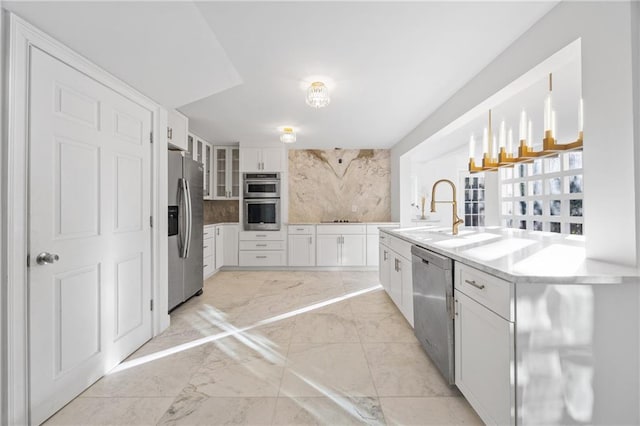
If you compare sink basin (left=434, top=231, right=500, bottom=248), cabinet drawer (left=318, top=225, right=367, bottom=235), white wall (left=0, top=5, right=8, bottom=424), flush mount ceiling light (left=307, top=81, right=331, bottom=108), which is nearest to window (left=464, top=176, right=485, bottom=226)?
cabinet drawer (left=318, top=225, right=367, bottom=235)

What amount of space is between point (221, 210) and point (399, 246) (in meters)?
4.05

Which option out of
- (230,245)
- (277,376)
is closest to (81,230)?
(277,376)

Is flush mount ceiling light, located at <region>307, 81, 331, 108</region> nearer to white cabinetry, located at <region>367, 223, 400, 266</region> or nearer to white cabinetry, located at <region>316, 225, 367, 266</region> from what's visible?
white cabinetry, located at <region>316, 225, 367, 266</region>

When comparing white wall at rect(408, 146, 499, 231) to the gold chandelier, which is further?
white wall at rect(408, 146, 499, 231)

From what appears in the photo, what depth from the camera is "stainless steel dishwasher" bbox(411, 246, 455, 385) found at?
5.84 ft

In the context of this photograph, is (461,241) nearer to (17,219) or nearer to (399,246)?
(399,246)

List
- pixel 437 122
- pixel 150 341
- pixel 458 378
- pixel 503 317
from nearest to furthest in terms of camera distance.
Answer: pixel 503 317
pixel 458 378
pixel 150 341
pixel 437 122

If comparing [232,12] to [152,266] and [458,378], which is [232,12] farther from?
[458,378]

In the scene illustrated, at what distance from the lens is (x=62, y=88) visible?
175cm

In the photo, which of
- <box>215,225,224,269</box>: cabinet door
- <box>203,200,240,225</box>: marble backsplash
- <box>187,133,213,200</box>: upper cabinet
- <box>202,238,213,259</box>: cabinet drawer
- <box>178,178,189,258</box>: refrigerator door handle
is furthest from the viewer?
<box>203,200,240,225</box>: marble backsplash

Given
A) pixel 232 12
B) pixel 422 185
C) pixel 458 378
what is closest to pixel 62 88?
pixel 232 12

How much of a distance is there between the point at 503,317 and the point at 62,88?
2609 millimetres

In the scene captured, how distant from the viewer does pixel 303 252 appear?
5.46 m

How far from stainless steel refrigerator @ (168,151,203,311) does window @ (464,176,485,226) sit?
246 inches
